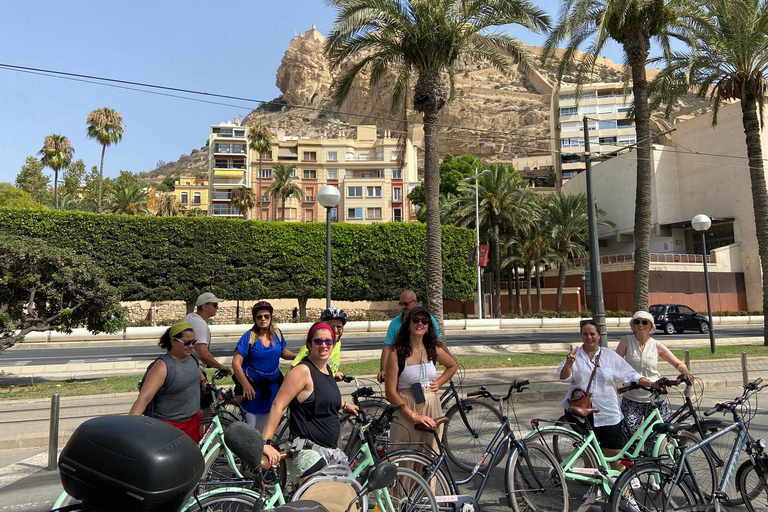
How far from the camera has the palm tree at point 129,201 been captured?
53.4m

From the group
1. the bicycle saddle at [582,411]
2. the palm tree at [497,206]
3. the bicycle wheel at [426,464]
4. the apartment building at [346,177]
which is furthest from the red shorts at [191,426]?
the apartment building at [346,177]

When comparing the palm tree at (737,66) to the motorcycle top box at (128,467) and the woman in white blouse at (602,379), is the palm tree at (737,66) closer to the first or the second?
the woman in white blouse at (602,379)

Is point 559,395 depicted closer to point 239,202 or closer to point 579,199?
point 579,199

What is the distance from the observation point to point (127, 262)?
110ft

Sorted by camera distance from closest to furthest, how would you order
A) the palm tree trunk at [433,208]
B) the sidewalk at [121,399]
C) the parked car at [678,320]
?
1. the sidewalk at [121,399]
2. the palm tree trunk at [433,208]
3. the parked car at [678,320]

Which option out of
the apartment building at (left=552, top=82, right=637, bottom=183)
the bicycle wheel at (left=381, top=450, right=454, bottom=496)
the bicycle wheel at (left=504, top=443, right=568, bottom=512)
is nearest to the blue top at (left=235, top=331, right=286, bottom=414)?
the bicycle wheel at (left=381, top=450, right=454, bottom=496)

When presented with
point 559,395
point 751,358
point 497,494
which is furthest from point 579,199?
point 497,494

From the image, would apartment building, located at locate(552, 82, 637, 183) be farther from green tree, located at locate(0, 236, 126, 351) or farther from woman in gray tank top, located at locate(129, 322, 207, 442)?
woman in gray tank top, located at locate(129, 322, 207, 442)

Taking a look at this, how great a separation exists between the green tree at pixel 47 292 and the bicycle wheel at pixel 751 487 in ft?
42.3

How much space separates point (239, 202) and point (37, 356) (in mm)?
47862

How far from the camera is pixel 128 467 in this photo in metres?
1.68

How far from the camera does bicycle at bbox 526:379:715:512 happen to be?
14.9 feet

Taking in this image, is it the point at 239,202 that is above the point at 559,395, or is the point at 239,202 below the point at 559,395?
above

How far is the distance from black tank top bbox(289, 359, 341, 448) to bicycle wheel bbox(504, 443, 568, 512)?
62.4 inches
